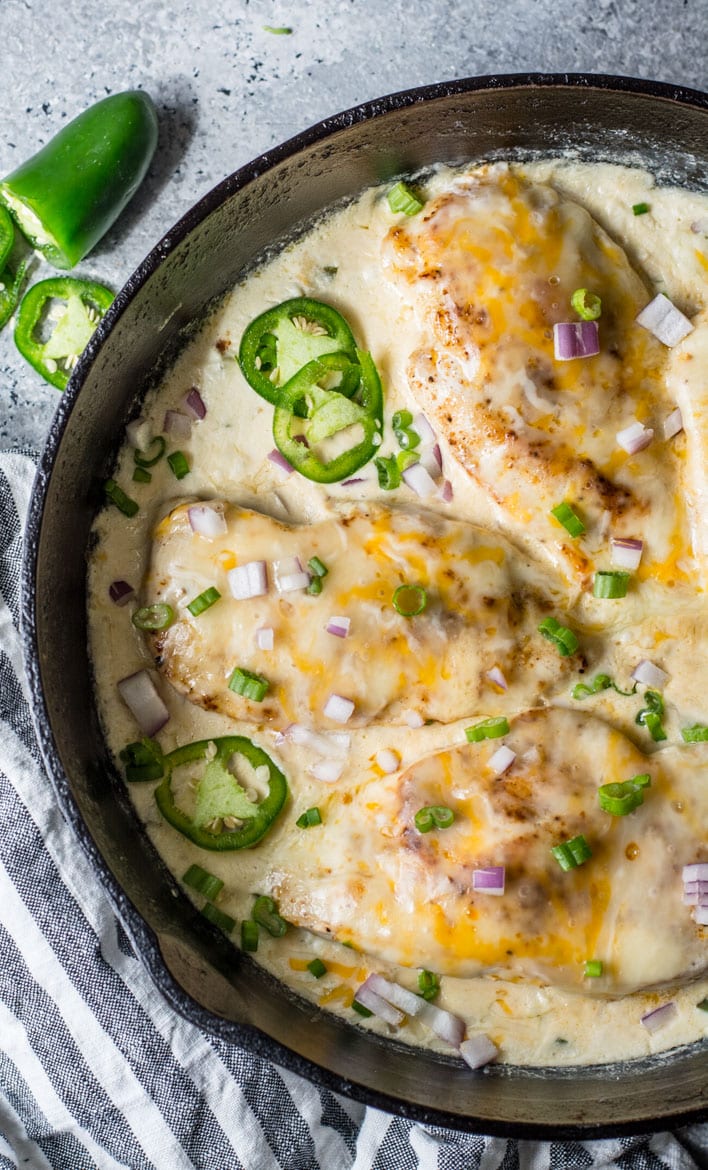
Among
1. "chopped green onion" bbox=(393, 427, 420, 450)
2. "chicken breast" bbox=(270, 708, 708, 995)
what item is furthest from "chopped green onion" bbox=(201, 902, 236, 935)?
"chopped green onion" bbox=(393, 427, 420, 450)

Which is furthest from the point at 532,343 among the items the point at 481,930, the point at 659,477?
the point at 481,930

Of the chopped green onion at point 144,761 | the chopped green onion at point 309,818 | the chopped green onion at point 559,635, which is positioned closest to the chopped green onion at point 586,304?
the chopped green onion at point 559,635

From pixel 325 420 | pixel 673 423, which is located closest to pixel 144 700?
pixel 325 420

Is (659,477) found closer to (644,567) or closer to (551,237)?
(644,567)

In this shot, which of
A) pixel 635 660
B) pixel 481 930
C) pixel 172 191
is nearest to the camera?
pixel 481 930

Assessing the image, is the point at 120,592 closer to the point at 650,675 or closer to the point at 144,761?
the point at 144,761
